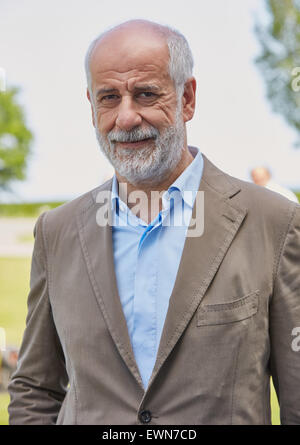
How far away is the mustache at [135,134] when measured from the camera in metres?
1.54

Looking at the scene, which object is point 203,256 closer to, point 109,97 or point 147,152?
point 147,152

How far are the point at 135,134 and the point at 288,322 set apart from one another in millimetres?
654

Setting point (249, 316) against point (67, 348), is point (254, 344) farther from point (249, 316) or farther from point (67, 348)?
point (67, 348)

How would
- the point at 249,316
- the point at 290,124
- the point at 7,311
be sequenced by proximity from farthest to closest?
the point at 290,124 → the point at 7,311 → the point at 249,316

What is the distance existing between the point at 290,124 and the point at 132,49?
47.8 feet

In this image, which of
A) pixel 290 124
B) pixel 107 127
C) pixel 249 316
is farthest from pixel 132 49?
pixel 290 124

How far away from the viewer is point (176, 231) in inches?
63.1

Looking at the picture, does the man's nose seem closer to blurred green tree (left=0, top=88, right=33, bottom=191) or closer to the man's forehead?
the man's forehead

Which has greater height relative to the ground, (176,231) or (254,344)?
(176,231)

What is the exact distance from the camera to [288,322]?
1479 mm

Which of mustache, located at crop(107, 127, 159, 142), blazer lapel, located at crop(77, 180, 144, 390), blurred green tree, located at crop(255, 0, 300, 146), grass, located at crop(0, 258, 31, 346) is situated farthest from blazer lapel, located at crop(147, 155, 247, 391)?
blurred green tree, located at crop(255, 0, 300, 146)

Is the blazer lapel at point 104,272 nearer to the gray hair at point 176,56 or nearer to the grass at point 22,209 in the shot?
the gray hair at point 176,56

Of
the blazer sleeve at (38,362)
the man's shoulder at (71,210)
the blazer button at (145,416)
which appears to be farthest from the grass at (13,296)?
the blazer button at (145,416)

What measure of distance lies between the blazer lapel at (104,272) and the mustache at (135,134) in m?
0.24
